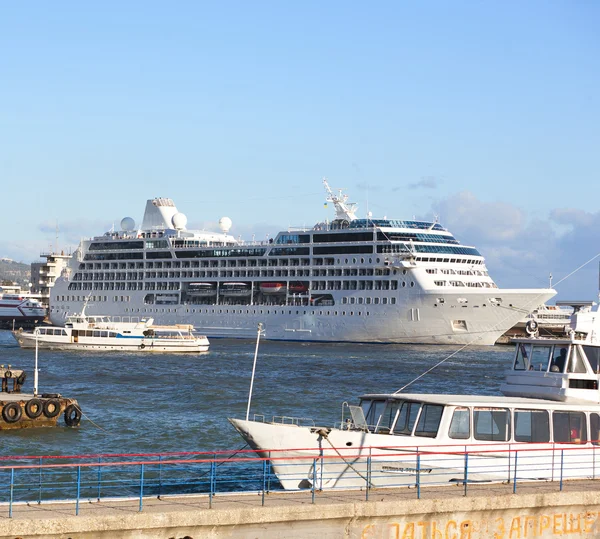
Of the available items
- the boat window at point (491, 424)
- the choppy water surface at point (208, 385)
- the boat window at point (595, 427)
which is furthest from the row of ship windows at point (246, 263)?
the boat window at point (491, 424)

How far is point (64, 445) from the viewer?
34.8 meters

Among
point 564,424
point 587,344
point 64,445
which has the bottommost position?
point 64,445

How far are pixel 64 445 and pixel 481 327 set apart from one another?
2458 inches

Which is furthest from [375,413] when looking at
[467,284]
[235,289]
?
[235,289]

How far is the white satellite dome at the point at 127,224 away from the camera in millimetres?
125125

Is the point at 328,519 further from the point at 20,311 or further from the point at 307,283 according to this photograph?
the point at 20,311

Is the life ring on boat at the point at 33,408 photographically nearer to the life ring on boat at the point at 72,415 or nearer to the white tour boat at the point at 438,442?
the life ring on boat at the point at 72,415

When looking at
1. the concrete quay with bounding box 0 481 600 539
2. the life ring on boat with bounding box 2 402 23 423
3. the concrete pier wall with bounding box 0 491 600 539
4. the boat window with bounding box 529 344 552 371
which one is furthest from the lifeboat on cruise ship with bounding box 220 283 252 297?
the concrete pier wall with bounding box 0 491 600 539

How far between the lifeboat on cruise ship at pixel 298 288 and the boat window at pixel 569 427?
80885 millimetres

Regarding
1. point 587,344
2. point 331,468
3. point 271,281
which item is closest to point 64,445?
point 331,468

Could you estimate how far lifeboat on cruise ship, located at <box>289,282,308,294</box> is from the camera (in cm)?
10219

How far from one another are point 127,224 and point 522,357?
346ft

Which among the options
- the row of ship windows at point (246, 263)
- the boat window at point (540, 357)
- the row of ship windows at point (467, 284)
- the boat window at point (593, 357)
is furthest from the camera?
the row of ship windows at point (246, 263)

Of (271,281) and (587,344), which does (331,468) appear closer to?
(587,344)
